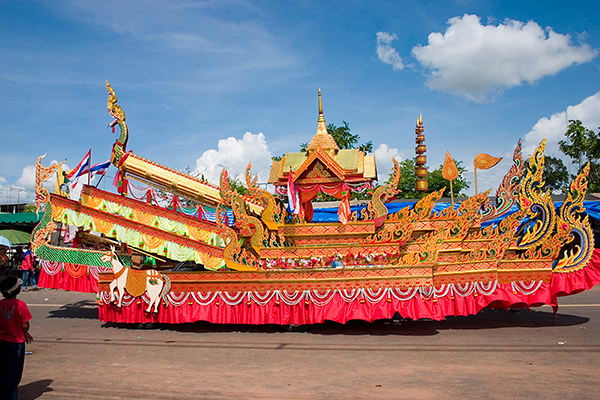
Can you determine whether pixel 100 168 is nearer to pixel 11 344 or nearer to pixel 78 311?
pixel 78 311

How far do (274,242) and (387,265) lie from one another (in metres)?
2.31

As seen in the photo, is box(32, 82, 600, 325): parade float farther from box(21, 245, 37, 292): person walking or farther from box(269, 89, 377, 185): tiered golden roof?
box(21, 245, 37, 292): person walking

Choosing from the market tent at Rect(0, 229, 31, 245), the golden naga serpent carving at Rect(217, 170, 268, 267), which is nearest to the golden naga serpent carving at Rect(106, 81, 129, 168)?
the golden naga serpent carving at Rect(217, 170, 268, 267)

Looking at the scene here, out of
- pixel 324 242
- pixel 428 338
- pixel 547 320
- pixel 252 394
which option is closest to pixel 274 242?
pixel 324 242

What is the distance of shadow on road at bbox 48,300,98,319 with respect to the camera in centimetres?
1002

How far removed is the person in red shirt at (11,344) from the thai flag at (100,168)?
5.86m

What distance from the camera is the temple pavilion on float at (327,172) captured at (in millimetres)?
9016

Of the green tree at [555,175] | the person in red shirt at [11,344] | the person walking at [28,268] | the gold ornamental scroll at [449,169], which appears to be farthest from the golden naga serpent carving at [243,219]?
the green tree at [555,175]

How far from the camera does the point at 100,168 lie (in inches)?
393

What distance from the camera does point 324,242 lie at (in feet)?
28.6

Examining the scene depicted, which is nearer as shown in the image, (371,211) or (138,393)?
(138,393)

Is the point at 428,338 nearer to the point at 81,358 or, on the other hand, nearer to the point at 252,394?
the point at 252,394

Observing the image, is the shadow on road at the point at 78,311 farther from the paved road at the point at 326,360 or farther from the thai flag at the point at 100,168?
the thai flag at the point at 100,168

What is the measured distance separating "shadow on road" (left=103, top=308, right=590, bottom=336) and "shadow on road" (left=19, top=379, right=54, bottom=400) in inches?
125
